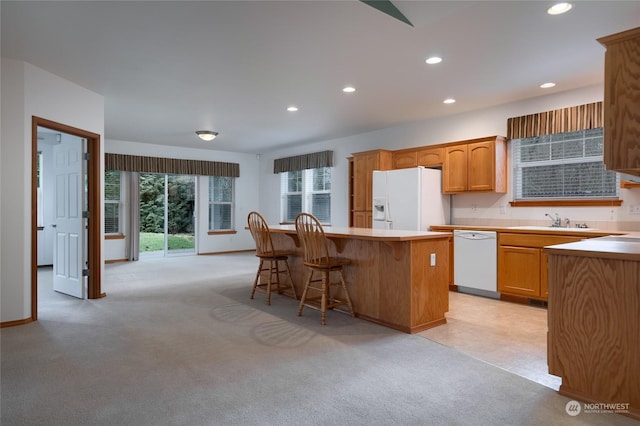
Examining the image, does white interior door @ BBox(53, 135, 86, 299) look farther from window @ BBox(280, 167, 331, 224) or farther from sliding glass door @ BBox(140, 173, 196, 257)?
window @ BBox(280, 167, 331, 224)

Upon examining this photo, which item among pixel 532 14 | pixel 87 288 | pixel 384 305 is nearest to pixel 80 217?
pixel 87 288

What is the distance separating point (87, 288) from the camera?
14.8 feet

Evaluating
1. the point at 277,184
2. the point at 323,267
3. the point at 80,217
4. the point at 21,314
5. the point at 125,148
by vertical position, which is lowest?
the point at 21,314

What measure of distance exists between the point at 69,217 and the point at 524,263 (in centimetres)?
540

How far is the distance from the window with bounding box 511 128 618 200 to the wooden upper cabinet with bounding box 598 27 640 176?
270 centimetres

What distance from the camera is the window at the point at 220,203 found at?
9.11 metres

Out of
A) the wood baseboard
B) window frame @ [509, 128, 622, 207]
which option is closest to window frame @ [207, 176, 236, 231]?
the wood baseboard

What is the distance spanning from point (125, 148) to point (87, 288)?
4.22m

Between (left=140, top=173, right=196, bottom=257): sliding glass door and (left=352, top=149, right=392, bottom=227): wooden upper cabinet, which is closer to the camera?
(left=352, top=149, right=392, bottom=227): wooden upper cabinet

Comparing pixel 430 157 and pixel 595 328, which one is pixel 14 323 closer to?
pixel 595 328

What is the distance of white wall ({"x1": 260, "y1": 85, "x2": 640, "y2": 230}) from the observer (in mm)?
4219

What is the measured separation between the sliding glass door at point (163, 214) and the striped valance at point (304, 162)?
2219 mm

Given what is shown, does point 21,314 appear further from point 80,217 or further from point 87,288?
point 80,217

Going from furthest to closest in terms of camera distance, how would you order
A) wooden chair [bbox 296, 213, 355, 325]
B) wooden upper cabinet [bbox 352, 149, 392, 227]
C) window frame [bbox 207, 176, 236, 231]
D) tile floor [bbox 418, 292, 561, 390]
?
window frame [bbox 207, 176, 236, 231] < wooden upper cabinet [bbox 352, 149, 392, 227] < wooden chair [bbox 296, 213, 355, 325] < tile floor [bbox 418, 292, 561, 390]
